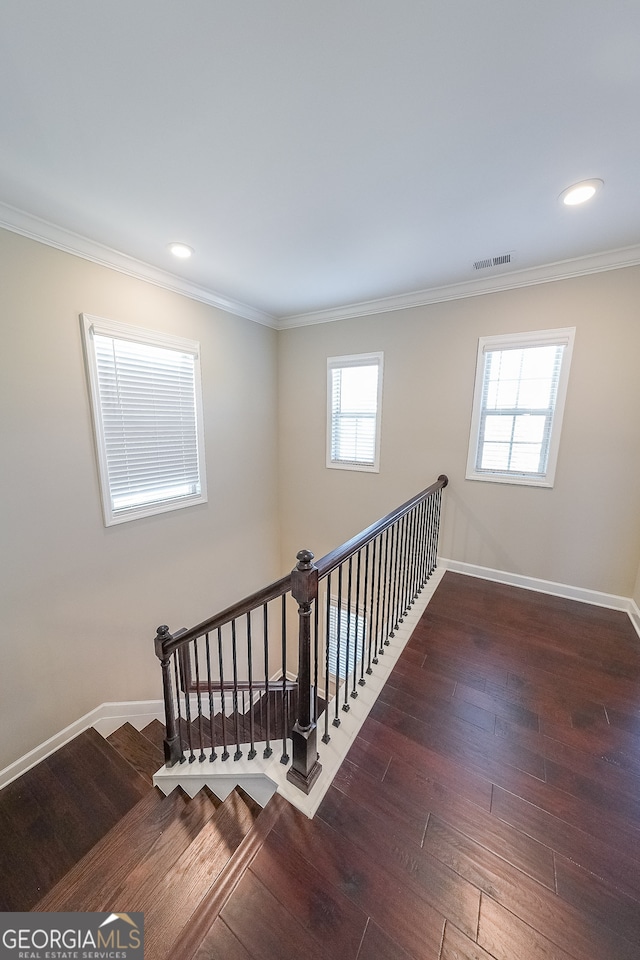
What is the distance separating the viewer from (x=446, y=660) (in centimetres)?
209

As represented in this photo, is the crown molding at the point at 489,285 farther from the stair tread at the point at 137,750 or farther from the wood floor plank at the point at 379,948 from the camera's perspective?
the stair tread at the point at 137,750

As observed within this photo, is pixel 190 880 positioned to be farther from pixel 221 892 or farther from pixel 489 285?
pixel 489 285

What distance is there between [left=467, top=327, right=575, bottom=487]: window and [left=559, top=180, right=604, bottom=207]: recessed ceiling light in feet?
3.21

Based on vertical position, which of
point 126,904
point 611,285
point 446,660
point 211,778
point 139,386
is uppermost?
point 611,285

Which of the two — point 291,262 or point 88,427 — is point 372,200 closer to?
Result: point 291,262

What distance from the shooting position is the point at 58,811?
6.35ft

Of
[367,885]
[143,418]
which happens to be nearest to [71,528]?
[143,418]

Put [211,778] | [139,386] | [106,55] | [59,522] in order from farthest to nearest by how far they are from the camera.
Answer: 1. [139,386]
2. [59,522]
3. [211,778]
4. [106,55]

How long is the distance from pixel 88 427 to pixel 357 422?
253 centimetres

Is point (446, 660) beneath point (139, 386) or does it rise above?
beneath

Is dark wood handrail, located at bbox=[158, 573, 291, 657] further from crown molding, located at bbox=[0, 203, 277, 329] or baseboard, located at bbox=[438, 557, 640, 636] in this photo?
crown molding, located at bbox=[0, 203, 277, 329]

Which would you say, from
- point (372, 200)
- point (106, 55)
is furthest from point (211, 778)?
point (372, 200)

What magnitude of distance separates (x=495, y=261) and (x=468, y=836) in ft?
11.2

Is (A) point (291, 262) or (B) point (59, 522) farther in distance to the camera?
(A) point (291, 262)
